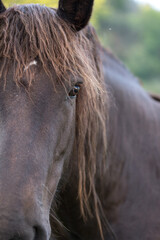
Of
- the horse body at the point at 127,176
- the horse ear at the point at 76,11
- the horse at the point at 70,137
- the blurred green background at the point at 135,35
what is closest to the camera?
the horse at the point at 70,137

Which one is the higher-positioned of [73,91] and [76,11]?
[76,11]

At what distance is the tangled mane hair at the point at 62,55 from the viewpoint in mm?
2130

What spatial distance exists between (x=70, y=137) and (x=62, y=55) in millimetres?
534

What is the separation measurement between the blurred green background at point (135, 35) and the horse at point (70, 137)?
19660 mm

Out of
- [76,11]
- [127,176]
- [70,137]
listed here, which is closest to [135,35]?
[127,176]

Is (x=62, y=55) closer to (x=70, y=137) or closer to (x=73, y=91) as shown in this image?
(x=73, y=91)

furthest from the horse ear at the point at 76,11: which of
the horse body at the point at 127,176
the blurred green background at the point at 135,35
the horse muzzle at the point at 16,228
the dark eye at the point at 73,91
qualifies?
the blurred green background at the point at 135,35

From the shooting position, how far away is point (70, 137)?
2.42 metres

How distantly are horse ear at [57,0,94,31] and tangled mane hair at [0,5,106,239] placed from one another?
0.05 metres

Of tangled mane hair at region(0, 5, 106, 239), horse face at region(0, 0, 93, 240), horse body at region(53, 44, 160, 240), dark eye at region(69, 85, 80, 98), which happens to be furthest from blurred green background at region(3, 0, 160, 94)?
horse face at region(0, 0, 93, 240)

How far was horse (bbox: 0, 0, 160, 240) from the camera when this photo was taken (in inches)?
75.4

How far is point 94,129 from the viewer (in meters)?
2.71

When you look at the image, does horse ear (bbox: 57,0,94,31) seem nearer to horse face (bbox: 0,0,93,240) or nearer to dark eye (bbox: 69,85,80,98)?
horse face (bbox: 0,0,93,240)

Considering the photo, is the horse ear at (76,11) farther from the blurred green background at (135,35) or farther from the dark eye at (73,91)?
the blurred green background at (135,35)
